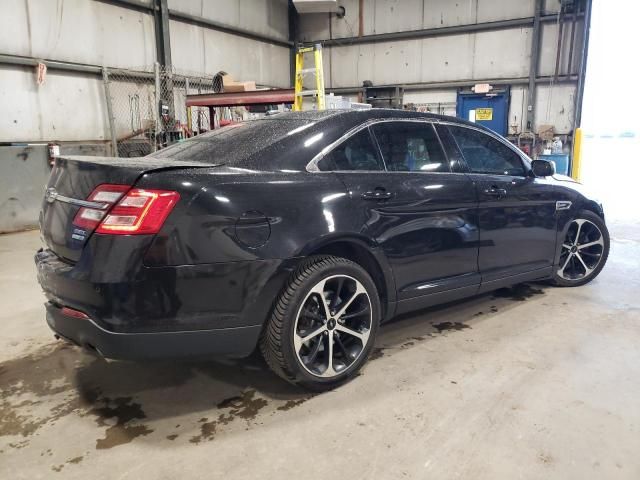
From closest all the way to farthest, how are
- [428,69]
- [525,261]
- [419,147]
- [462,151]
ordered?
[419,147] < [462,151] < [525,261] < [428,69]

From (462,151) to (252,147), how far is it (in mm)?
1367

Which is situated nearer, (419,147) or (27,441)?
(27,441)

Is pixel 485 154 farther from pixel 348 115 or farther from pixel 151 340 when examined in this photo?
pixel 151 340

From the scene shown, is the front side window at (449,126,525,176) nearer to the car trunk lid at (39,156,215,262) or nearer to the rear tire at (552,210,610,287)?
the rear tire at (552,210,610,287)

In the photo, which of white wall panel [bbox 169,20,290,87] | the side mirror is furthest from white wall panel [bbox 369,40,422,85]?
the side mirror

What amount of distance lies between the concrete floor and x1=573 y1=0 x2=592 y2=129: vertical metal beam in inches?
338

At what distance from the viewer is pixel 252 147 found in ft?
7.39

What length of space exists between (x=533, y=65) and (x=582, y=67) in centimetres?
96

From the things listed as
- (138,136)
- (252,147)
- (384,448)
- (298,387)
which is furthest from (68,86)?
(384,448)

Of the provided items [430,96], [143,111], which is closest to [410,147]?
[143,111]

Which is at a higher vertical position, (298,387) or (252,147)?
(252,147)

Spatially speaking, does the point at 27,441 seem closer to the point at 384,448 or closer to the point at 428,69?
the point at 384,448

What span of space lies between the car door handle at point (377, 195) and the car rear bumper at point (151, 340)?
32.0 inches

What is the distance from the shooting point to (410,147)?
107 inches
